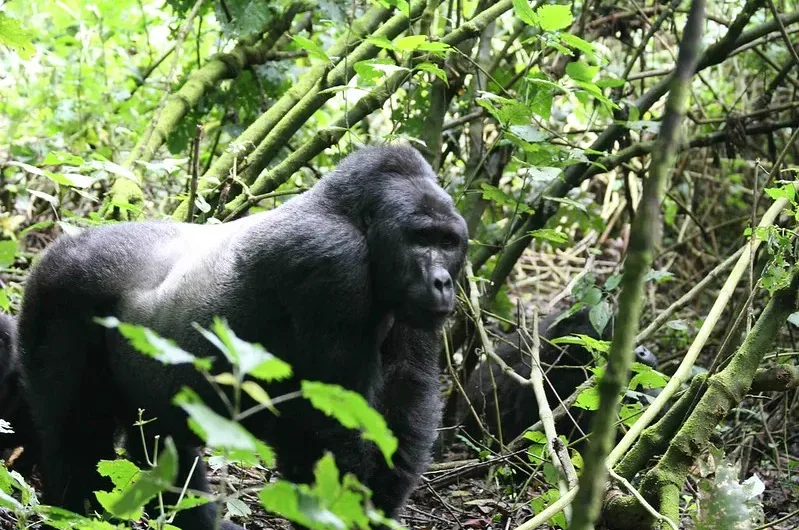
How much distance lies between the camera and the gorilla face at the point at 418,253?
2.92m

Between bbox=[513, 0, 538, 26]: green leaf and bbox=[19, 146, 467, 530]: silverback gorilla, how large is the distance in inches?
28.1

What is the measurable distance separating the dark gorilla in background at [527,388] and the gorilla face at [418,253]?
2.00m

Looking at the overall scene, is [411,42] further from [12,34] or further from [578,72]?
[12,34]

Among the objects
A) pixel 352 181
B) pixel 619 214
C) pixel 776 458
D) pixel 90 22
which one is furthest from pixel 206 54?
pixel 776 458

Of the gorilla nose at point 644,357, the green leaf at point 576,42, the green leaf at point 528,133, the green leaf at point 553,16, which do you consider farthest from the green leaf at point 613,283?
the green leaf at point 553,16

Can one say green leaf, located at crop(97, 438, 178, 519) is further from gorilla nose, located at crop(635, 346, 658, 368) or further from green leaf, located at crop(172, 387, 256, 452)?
gorilla nose, located at crop(635, 346, 658, 368)

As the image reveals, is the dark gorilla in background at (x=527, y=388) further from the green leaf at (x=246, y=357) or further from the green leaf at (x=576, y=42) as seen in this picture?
the green leaf at (x=246, y=357)

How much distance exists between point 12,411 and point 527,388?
2.45 metres

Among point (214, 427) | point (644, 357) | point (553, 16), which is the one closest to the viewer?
point (214, 427)

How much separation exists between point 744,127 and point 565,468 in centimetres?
311

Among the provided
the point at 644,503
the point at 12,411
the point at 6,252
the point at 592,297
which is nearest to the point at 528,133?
the point at 592,297

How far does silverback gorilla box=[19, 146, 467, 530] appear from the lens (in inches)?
117

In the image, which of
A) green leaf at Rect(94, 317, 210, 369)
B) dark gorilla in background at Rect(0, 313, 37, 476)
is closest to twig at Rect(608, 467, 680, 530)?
green leaf at Rect(94, 317, 210, 369)

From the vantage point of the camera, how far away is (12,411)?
4.09 meters
